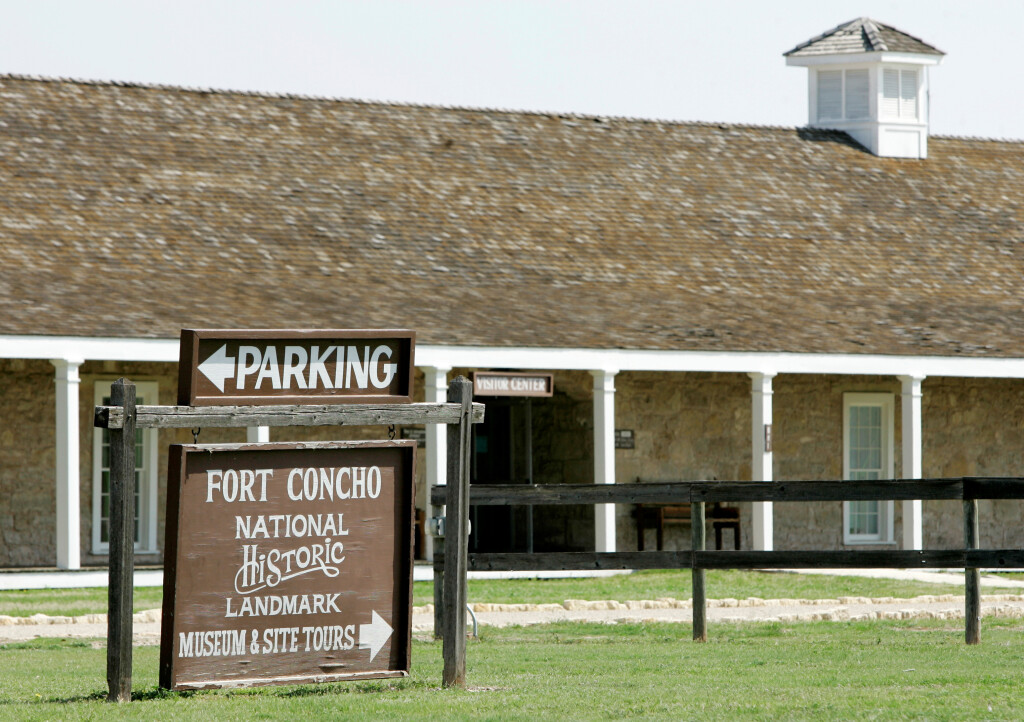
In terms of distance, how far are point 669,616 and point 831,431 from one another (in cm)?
815

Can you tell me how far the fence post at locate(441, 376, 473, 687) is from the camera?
8516 mm

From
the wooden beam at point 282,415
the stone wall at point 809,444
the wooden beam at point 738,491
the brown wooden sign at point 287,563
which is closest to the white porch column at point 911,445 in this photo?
the stone wall at point 809,444

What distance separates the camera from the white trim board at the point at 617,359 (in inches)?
677

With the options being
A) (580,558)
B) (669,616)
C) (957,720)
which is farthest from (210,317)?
(957,720)

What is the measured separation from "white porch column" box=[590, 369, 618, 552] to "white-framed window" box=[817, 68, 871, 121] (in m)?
9.44

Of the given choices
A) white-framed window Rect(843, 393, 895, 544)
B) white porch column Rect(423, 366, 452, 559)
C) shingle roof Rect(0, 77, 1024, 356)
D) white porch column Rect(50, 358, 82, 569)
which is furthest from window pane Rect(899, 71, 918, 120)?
white porch column Rect(50, 358, 82, 569)

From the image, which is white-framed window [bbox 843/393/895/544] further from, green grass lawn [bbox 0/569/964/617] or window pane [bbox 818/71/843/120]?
window pane [bbox 818/71/843/120]

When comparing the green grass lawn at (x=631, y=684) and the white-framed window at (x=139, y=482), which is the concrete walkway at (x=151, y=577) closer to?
the white-framed window at (x=139, y=482)

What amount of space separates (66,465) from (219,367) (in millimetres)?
9782

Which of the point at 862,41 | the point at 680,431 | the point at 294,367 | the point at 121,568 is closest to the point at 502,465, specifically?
the point at 680,431

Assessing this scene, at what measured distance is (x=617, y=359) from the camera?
19.1m

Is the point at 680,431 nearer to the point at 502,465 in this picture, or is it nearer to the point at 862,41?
the point at 502,465

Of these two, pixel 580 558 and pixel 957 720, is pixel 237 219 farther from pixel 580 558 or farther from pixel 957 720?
pixel 957 720

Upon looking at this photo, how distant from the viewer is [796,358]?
19812mm
